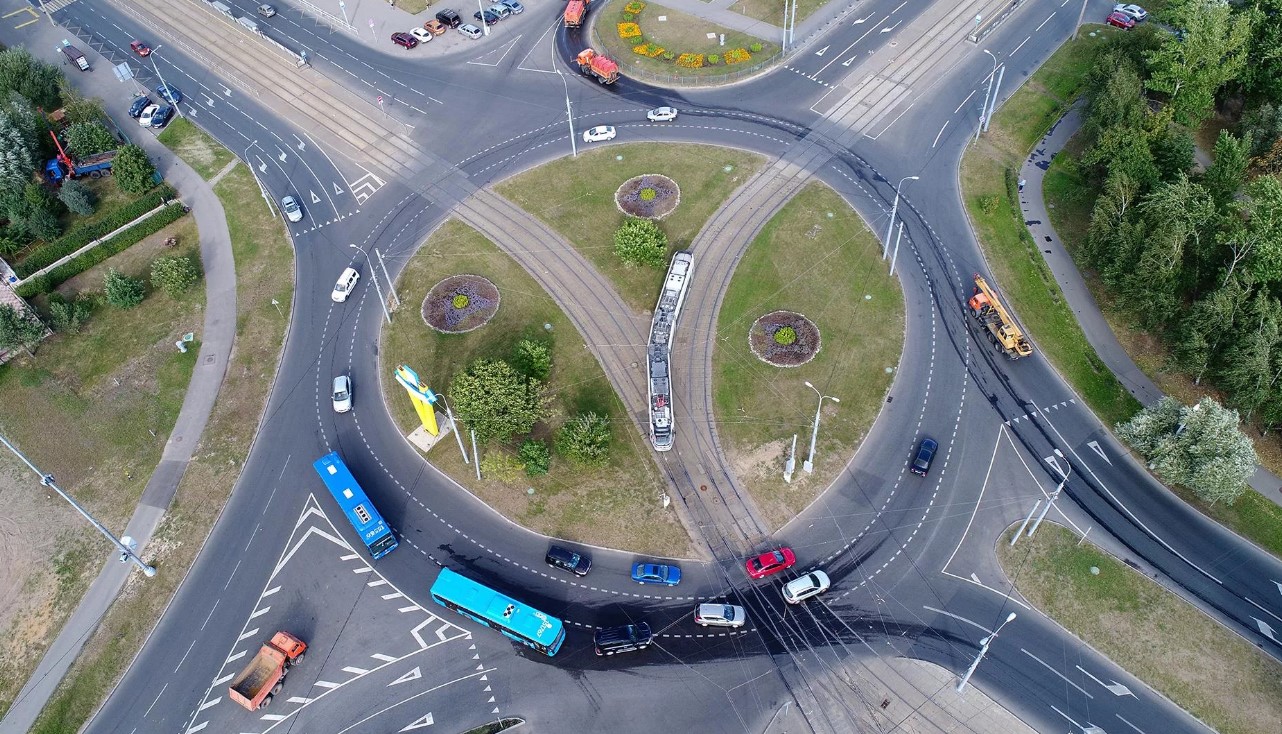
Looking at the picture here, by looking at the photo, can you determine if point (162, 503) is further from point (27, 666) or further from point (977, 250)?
point (977, 250)

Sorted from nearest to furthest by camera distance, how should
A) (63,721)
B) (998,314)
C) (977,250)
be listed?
Result: (63,721) < (998,314) < (977,250)

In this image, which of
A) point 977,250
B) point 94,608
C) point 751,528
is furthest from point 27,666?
point 977,250

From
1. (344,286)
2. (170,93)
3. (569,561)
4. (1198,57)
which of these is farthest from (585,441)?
(170,93)

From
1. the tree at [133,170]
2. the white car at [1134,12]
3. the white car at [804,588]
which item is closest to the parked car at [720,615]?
the white car at [804,588]

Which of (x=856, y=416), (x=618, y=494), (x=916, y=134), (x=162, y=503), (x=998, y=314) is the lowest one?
(x=162, y=503)

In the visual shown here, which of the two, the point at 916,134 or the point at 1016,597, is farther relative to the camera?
the point at 916,134

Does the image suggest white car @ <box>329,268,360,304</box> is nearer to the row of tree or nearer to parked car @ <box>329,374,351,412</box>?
parked car @ <box>329,374,351,412</box>
